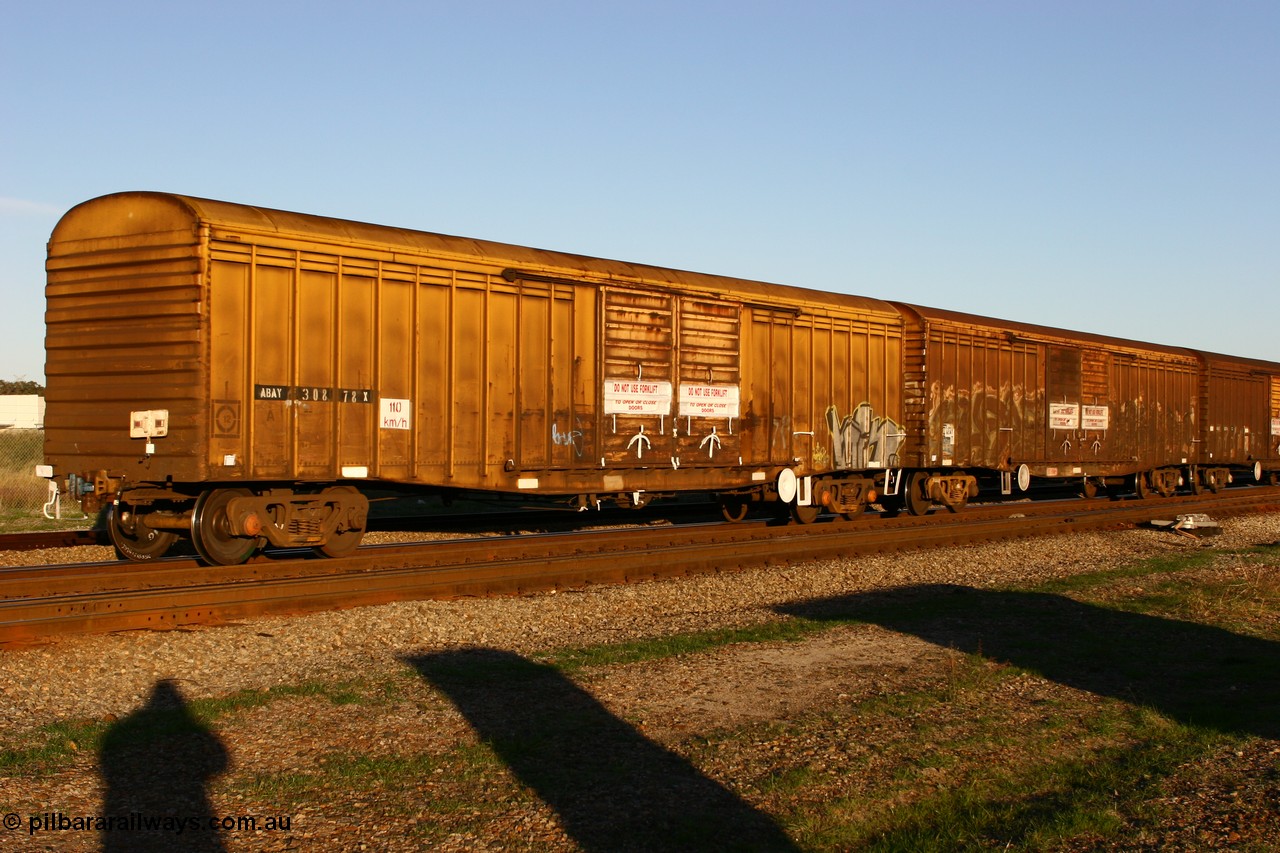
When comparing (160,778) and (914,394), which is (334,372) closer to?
(160,778)

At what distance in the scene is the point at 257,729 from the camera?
6512 mm

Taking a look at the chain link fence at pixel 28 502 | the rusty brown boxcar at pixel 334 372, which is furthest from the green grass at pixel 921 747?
the chain link fence at pixel 28 502

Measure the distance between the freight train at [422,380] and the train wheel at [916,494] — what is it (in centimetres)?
5

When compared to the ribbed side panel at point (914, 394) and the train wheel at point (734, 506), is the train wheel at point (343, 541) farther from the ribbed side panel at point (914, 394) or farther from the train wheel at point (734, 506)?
the ribbed side panel at point (914, 394)

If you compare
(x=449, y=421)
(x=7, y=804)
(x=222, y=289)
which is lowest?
(x=7, y=804)

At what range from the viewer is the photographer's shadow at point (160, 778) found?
15.8 ft

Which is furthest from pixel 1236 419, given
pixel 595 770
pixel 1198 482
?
pixel 595 770

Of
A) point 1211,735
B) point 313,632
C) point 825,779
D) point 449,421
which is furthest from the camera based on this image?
point 449,421

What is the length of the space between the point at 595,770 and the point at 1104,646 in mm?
5310

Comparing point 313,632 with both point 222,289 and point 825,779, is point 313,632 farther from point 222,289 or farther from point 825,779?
point 825,779

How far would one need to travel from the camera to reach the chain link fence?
18.5m

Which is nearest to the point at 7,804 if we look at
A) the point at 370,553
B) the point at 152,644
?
the point at 152,644

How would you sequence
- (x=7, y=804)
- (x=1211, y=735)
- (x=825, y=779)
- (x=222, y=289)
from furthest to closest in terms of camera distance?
(x=222, y=289), (x=1211, y=735), (x=825, y=779), (x=7, y=804)

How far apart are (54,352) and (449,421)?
4.50 m
